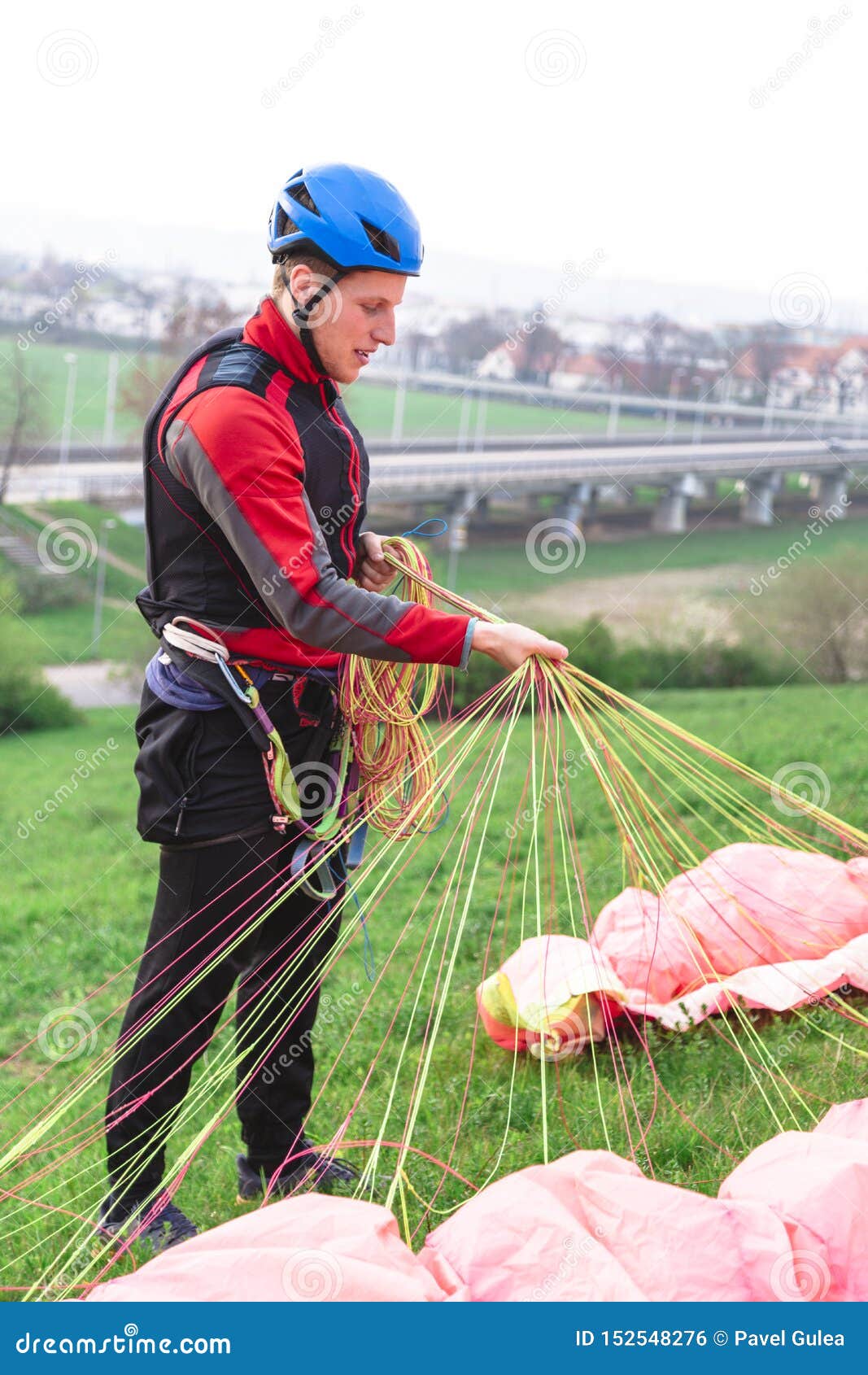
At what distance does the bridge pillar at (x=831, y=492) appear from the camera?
22.0 meters

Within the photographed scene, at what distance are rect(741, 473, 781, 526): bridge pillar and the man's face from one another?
24471mm

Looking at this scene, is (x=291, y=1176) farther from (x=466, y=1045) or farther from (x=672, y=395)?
(x=672, y=395)

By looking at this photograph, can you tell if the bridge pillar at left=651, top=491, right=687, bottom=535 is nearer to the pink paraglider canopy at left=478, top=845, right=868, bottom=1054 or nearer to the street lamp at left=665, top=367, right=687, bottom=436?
the street lamp at left=665, top=367, right=687, bottom=436

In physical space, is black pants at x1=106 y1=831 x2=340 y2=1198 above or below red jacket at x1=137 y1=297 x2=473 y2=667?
below

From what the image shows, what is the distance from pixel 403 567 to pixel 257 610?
1.20 feet

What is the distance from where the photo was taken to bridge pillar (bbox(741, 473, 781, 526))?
26.0 m

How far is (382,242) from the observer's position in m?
2.25

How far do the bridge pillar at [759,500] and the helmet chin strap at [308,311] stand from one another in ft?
80.4

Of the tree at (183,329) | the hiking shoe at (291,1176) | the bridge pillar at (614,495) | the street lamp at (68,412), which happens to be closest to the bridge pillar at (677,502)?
the bridge pillar at (614,495)

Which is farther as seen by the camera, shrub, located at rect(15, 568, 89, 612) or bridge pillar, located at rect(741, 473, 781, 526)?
shrub, located at rect(15, 568, 89, 612)

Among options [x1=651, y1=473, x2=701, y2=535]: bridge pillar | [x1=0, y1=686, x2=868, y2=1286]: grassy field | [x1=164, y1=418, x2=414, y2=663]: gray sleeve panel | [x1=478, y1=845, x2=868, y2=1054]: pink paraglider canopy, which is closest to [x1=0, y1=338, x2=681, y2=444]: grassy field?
[x1=651, y1=473, x2=701, y2=535]: bridge pillar

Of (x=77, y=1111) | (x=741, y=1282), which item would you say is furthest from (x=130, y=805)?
(x=741, y=1282)

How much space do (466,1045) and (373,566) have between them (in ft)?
5.02

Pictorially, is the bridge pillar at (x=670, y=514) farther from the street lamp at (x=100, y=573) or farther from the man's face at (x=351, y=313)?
the man's face at (x=351, y=313)
